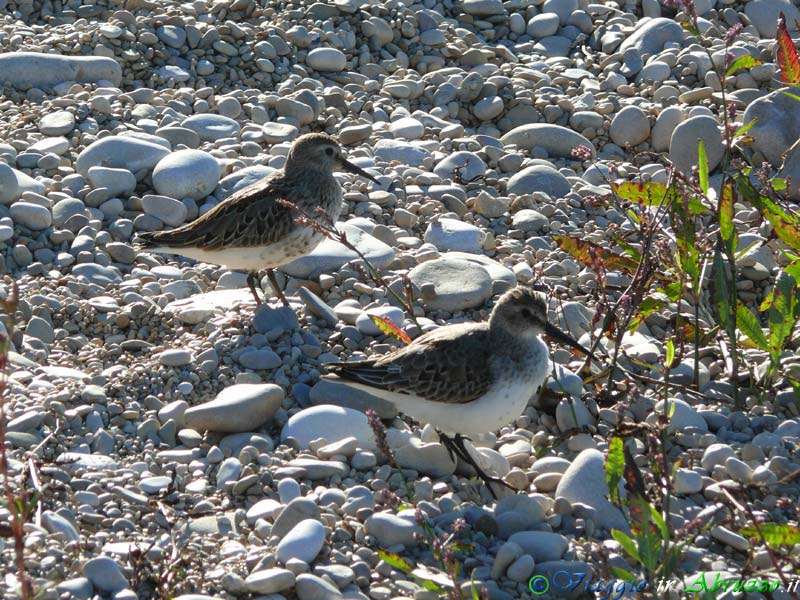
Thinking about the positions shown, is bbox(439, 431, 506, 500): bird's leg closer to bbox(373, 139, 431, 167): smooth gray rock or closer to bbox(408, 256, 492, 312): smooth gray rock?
bbox(408, 256, 492, 312): smooth gray rock

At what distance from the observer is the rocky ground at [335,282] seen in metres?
5.24

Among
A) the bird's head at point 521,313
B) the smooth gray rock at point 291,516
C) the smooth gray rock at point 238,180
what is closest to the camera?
the smooth gray rock at point 291,516

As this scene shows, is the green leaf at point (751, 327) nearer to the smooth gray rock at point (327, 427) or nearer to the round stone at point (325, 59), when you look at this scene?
the smooth gray rock at point (327, 427)

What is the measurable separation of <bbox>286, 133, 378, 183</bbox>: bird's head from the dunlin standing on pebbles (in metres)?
2.23

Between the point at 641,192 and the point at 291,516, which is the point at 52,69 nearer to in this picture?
the point at 641,192

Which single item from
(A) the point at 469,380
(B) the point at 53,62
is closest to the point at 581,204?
(A) the point at 469,380

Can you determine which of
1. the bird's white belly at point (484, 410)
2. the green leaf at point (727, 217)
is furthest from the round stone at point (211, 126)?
the green leaf at point (727, 217)

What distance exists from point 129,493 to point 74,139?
4.57m

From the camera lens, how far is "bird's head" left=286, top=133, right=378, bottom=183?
791 cm

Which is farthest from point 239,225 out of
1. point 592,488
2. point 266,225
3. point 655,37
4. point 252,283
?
point 655,37

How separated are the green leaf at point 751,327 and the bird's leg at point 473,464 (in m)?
1.66

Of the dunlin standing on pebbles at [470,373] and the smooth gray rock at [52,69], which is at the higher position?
the smooth gray rock at [52,69]

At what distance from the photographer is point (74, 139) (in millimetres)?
9188

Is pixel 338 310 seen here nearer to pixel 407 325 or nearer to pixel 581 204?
pixel 407 325
